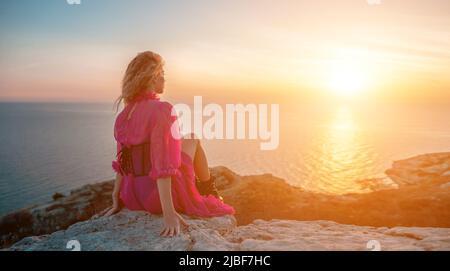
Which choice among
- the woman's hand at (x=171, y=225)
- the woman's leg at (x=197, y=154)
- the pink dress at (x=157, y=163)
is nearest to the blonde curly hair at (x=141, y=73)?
the pink dress at (x=157, y=163)

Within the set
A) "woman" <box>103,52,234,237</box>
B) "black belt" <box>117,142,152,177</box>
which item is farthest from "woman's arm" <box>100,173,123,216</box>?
"black belt" <box>117,142,152,177</box>

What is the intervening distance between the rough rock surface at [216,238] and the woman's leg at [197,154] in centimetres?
63

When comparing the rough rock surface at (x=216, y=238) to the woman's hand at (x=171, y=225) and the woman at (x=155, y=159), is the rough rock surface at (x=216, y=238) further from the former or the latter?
the woman at (x=155, y=159)

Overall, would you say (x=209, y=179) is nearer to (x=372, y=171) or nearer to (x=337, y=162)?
(x=372, y=171)

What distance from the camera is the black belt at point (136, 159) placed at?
444 centimetres

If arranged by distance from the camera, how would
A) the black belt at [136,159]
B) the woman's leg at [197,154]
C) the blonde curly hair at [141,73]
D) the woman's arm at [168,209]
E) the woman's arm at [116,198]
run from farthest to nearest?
the woman's arm at [116,198] < the woman's leg at [197,154] < the black belt at [136,159] < the blonde curly hair at [141,73] < the woman's arm at [168,209]

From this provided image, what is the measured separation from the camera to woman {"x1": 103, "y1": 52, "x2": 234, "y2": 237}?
409 cm

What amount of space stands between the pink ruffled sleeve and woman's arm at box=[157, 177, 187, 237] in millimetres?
97

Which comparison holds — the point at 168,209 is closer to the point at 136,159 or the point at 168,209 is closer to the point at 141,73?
Result: the point at 136,159

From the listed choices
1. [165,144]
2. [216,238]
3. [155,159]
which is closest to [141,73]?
[165,144]

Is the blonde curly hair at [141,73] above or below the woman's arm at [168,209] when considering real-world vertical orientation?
above

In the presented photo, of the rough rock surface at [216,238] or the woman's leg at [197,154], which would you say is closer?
the rough rock surface at [216,238]
